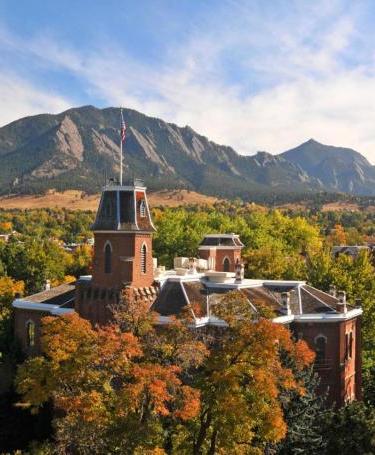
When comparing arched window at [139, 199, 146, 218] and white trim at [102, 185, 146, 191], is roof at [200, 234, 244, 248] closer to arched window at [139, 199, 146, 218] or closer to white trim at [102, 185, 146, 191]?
arched window at [139, 199, 146, 218]

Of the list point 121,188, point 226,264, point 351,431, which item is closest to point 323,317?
point 351,431

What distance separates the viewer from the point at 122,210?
3591 centimetres

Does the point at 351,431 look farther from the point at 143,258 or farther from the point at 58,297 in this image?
the point at 58,297

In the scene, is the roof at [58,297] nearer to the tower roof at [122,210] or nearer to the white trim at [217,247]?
the tower roof at [122,210]

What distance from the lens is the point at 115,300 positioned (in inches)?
1373

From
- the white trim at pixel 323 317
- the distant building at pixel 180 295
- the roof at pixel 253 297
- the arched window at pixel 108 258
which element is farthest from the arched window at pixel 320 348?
the arched window at pixel 108 258

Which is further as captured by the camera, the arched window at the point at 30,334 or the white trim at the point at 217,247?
the white trim at the point at 217,247

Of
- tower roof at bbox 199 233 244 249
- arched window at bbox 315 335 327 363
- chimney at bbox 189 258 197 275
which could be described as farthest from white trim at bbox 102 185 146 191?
tower roof at bbox 199 233 244 249

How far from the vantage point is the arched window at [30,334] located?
139 ft

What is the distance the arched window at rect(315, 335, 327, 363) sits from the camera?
35.3 m

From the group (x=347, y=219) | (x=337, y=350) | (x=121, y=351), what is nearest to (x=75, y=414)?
(x=121, y=351)

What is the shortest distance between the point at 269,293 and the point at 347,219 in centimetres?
12458

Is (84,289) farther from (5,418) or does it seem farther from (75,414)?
(75,414)

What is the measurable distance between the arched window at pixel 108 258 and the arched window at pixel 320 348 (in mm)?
13263
